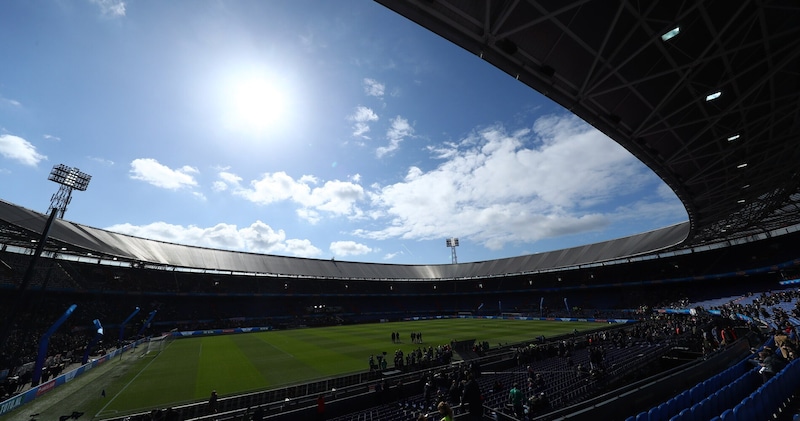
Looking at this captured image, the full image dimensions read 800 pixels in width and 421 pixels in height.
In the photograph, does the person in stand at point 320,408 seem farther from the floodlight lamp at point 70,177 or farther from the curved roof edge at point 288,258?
the floodlight lamp at point 70,177

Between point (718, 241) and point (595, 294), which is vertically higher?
point (718, 241)

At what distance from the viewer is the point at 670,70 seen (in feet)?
36.8

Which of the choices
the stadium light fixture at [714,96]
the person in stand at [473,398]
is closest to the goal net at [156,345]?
the person in stand at [473,398]

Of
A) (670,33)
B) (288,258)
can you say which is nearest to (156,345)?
(288,258)

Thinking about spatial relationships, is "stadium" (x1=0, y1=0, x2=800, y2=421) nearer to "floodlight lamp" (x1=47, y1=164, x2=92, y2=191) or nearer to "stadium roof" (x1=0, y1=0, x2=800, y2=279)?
"stadium roof" (x1=0, y1=0, x2=800, y2=279)

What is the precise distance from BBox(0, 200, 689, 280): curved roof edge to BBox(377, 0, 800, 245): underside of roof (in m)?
35.4

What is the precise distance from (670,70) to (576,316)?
53.5 m

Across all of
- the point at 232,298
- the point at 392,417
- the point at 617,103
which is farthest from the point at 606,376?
the point at 232,298

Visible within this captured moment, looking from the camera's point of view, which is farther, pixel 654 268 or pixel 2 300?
pixel 654 268

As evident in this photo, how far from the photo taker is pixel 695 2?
9281 millimetres

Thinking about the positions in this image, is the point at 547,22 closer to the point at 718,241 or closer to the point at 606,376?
the point at 606,376

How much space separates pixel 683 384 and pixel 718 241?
56420 millimetres

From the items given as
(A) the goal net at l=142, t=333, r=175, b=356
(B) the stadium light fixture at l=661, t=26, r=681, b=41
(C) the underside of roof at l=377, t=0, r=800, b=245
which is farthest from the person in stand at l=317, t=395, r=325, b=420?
(A) the goal net at l=142, t=333, r=175, b=356

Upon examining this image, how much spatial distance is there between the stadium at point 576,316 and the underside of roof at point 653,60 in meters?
0.07
